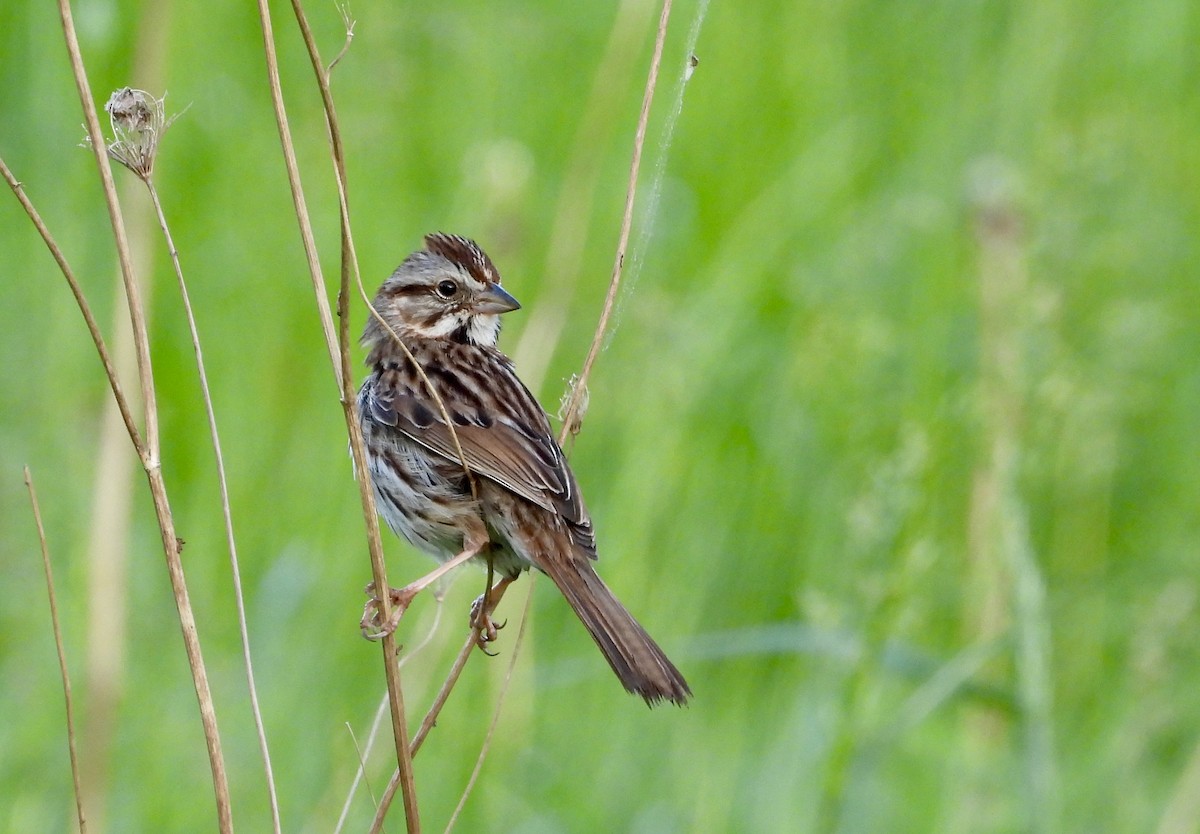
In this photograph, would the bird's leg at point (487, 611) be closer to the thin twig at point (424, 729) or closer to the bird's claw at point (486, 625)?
the bird's claw at point (486, 625)

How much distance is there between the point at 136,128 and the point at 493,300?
1971mm

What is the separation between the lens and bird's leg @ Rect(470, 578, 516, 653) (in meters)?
3.02

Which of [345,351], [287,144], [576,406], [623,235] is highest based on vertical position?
[287,144]

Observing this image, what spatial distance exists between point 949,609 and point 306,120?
2866 mm

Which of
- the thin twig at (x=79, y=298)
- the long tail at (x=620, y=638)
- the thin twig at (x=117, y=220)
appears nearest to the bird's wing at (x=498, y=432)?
the long tail at (x=620, y=638)

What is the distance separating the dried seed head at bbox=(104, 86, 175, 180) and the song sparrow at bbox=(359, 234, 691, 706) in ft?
3.67

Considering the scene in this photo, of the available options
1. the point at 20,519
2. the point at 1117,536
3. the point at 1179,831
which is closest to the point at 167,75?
the point at 20,519

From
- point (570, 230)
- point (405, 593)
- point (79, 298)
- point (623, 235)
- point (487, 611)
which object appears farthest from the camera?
point (570, 230)

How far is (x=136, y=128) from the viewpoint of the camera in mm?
2541

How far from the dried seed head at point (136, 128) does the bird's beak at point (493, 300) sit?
1888 millimetres

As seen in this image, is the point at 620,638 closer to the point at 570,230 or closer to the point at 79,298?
the point at 79,298

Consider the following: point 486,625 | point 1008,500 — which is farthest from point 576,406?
point 1008,500

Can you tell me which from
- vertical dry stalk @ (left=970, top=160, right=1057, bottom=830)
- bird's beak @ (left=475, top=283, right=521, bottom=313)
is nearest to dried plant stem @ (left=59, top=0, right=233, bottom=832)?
bird's beak @ (left=475, top=283, right=521, bottom=313)

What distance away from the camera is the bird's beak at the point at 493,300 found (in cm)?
443
